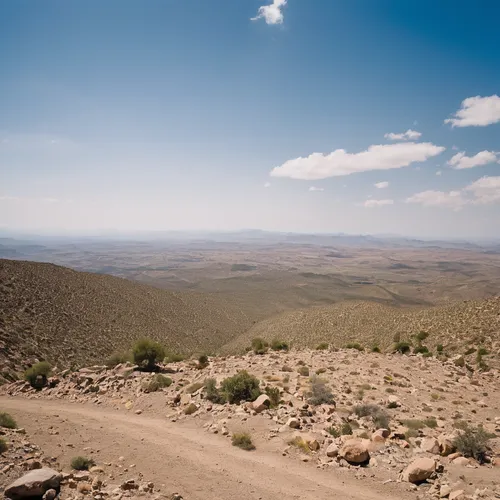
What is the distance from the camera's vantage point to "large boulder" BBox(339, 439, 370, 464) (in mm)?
10680

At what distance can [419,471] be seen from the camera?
9.63 meters

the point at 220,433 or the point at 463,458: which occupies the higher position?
the point at 463,458

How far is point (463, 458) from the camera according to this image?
10.5 m

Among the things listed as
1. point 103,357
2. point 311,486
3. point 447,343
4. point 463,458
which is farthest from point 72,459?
point 447,343

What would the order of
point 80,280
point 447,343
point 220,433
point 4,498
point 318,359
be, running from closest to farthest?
1. point 4,498
2. point 220,433
3. point 318,359
4. point 447,343
5. point 80,280

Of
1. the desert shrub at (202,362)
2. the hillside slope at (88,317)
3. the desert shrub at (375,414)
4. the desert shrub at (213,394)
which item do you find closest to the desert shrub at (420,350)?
the desert shrub at (375,414)

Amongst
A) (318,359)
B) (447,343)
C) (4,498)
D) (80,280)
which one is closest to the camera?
(4,498)

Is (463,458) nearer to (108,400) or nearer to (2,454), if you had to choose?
(2,454)

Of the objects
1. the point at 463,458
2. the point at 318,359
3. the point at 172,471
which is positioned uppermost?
the point at 463,458

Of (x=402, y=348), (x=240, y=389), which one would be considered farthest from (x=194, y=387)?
(x=402, y=348)

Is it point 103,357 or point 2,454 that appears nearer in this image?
point 2,454

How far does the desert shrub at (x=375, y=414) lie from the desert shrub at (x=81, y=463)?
1078cm

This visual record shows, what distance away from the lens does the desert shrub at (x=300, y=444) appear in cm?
1166

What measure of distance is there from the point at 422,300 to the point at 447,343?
96996 mm
